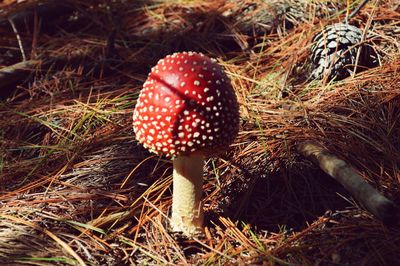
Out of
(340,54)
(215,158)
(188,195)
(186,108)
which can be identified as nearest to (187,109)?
(186,108)

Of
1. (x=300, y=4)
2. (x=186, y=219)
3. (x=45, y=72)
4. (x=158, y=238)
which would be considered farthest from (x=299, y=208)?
(x=45, y=72)

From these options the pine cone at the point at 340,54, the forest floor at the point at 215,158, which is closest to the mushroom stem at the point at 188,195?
the forest floor at the point at 215,158

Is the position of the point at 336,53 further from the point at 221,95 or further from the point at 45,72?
the point at 45,72

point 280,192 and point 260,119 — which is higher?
point 260,119

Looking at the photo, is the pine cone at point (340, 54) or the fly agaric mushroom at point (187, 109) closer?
the fly agaric mushroom at point (187, 109)

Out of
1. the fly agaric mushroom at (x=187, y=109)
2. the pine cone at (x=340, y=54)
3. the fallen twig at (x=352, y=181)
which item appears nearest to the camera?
the fallen twig at (x=352, y=181)

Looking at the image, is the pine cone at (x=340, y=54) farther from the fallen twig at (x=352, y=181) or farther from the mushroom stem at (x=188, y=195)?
the mushroom stem at (x=188, y=195)

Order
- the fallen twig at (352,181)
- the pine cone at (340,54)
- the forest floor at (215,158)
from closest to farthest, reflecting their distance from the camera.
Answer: the fallen twig at (352,181) < the forest floor at (215,158) < the pine cone at (340,54)

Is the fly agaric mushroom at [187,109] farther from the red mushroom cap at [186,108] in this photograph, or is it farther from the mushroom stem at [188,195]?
the mushroom stem at [188,195]

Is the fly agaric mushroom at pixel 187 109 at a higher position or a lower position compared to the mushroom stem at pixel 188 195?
higher
